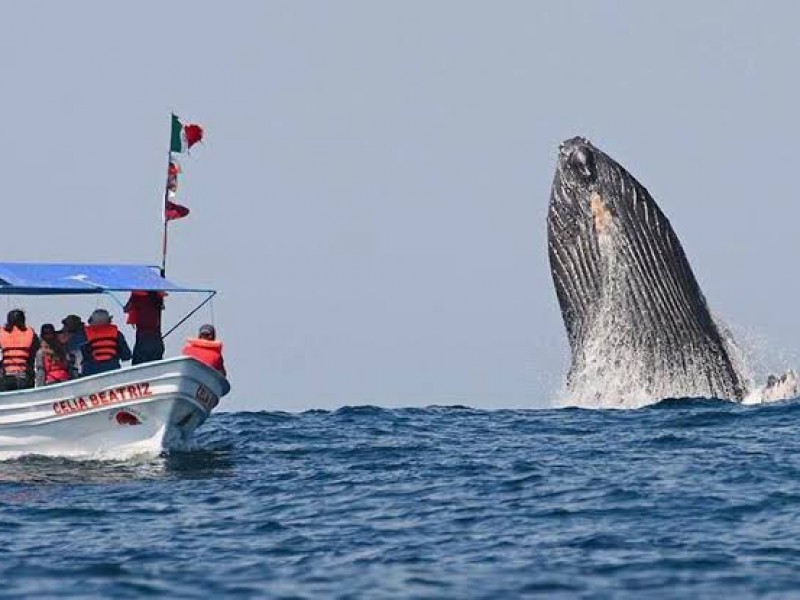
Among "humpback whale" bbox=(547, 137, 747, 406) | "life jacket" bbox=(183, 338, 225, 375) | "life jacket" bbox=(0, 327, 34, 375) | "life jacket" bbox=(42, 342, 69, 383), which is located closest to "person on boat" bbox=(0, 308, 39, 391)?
"life jacket" bbox=(0, 327, 34, 375)

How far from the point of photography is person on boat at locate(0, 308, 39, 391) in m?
22.5

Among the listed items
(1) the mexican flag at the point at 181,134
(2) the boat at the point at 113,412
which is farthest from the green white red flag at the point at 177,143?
(2) the boat at the point at 113,412

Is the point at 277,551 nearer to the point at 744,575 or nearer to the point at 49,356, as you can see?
the point at 744,575

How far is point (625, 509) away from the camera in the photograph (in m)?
15.1

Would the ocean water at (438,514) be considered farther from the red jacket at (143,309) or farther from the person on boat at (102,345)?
the red jacket at (143,309)

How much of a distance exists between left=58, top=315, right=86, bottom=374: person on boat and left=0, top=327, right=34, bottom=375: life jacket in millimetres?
454

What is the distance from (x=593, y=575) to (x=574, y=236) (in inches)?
427

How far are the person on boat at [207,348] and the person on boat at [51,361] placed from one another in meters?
1.63

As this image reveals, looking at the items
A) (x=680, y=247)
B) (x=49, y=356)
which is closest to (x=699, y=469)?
(x=680, y=247)

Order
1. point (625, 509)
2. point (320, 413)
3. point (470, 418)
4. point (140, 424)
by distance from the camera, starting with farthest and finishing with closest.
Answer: point (320, 413) < point (470, 418) < point (140, 424) < point (625, 509)

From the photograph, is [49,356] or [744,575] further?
[49,356]

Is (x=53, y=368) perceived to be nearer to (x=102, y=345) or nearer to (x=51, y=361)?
(x=51, y=361)

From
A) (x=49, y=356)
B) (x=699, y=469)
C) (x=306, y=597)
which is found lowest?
(x=306, y=597)

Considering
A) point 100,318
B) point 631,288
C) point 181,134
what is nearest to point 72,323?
point 100,318
